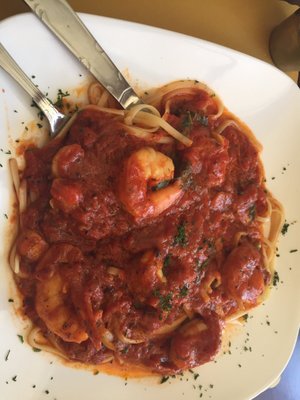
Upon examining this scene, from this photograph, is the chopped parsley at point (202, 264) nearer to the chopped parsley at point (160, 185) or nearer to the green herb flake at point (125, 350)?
the chopped parsley at point (160, 185)

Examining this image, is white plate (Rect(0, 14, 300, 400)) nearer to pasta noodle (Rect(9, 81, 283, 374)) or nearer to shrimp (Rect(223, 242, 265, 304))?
pasta noodle (Rect(9, 81, 283, 374))

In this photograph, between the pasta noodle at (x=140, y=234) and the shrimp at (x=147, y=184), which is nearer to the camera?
the shrimp at (x=147, y=184)

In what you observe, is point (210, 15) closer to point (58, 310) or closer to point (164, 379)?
point (58, 310)

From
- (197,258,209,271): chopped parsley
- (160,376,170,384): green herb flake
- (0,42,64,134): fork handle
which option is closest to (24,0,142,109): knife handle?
(0,42,64,134): fork handle

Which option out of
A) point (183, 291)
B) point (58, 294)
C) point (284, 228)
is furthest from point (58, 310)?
point (284, 228)

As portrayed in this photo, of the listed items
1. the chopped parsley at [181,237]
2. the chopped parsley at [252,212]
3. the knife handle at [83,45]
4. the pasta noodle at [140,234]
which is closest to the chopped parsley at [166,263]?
the pasta noodle at [140,234]

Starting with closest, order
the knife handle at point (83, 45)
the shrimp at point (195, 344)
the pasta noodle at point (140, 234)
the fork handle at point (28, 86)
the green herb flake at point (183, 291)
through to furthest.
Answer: the fork handle at point (28, 86) < the knife handle at point (83, 45) < the pasta noodle at point (140, 234) < the green herb flake at point (183, 291) < the shrimp at point (195, 344)
